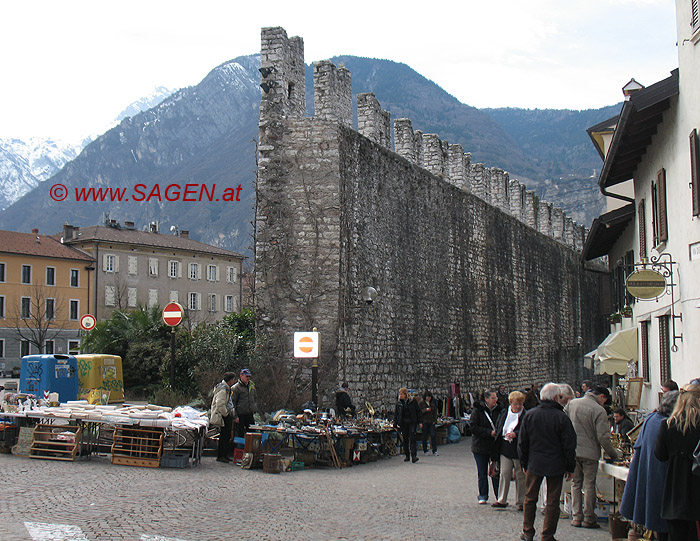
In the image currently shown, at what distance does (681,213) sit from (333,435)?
6189 millimetres

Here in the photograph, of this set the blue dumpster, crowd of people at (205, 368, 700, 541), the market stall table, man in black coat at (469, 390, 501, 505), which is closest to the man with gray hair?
crowd of people at (205, 368, 700, 541)

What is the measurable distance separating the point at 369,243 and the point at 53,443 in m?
8.24

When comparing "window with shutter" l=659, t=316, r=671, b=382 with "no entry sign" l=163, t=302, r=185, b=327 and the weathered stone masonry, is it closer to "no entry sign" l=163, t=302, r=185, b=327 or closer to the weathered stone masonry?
the weathered stone masonry

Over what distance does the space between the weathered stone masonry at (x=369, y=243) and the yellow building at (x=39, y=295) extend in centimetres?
3245

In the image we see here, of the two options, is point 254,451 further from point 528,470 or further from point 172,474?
point 528,470

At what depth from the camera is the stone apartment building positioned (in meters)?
54.4

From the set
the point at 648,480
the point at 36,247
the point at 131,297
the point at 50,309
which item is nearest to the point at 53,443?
the point at 648,480

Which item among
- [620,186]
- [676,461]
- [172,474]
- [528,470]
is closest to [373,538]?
[528,470]

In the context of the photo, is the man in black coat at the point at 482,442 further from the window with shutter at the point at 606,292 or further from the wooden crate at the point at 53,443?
the window with shutter at the point at 606,292

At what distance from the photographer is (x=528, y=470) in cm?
793

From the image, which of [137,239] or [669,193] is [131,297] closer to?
[137,239]

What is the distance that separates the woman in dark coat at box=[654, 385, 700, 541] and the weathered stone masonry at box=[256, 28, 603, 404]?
36.4ft

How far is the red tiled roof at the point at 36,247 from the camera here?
169 ft

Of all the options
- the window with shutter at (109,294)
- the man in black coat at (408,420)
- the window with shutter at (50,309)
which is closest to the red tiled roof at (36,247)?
the window with shutter at (109,294)
